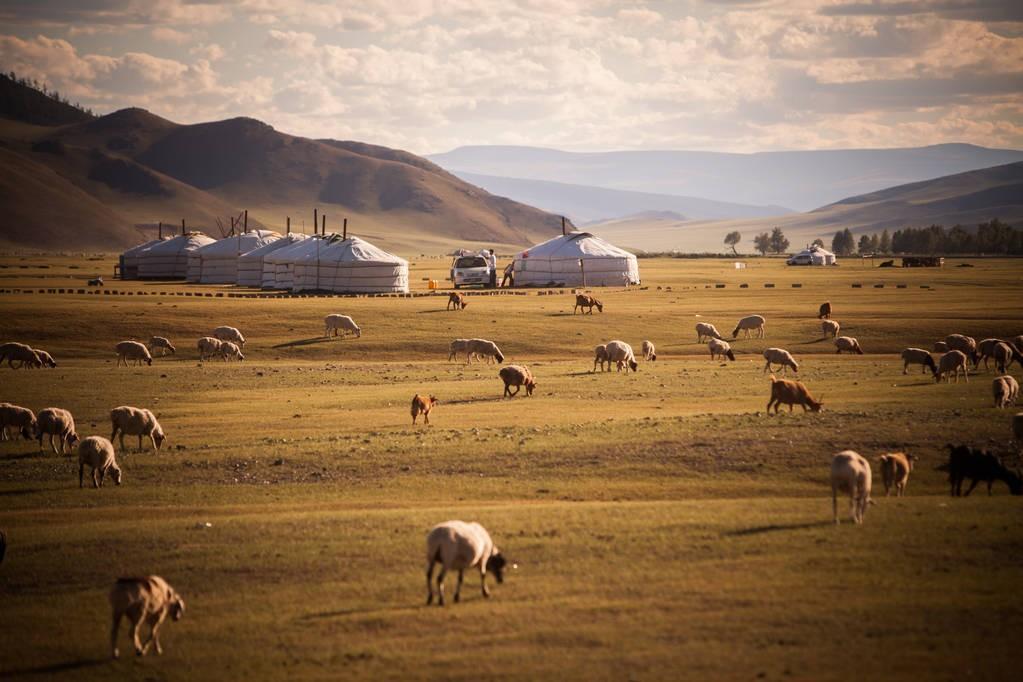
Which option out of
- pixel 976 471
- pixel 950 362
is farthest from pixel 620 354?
pixel 976 471

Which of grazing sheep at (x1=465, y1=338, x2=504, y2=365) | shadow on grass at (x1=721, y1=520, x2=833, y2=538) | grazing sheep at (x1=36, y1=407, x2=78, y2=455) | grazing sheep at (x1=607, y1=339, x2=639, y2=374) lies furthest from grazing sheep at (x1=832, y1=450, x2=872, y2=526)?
grazing sheep at (x1=465, y1=338, x2=504, y2=365)

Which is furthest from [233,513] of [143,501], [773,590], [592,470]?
[773,590]

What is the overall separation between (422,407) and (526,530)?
34.8 feet

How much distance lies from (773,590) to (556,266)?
67.3m

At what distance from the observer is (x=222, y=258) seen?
90.8 meters

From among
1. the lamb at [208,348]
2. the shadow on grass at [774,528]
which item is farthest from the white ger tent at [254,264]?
the shadow on grass at [774,528]

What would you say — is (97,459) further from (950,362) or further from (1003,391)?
(950,362)

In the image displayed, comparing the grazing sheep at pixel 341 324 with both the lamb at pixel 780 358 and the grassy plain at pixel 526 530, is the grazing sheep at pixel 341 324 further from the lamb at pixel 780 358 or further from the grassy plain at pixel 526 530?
the lamb at pixel 780 358

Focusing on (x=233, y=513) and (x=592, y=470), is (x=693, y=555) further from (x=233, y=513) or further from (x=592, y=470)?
(x=233, y=513)

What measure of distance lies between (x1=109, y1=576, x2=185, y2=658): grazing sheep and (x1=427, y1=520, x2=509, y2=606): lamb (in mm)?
3111

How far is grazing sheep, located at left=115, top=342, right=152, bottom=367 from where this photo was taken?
1580 inches

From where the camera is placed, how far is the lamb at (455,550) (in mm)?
13148

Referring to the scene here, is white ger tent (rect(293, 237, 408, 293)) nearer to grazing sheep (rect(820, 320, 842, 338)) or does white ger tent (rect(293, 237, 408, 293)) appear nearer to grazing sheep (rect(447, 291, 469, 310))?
grazing sheep (rect(447, 291, 469, 310))

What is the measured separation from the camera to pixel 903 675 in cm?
1146
